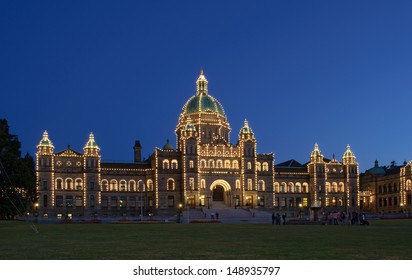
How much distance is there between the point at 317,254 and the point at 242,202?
11508 cm

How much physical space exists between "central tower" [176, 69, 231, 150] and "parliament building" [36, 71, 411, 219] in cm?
23

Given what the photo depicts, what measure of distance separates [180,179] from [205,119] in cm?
1792

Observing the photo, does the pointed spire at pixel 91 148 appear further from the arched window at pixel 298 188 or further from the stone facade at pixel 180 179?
the arched window at pixel 298 188

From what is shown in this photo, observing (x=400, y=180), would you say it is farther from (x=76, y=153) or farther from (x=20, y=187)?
(x=20, y=187)

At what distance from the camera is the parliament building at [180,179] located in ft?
446

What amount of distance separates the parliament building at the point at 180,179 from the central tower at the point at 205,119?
228 mm

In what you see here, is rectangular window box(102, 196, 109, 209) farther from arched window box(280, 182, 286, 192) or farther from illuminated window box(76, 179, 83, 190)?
arched window box(280, 182, 286, 192)

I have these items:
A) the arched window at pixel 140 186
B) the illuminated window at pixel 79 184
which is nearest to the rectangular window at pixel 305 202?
the arched window at pixel 140 186

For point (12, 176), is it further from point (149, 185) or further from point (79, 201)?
point (149, 185)

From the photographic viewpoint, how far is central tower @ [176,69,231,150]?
150 meters

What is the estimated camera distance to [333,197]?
507 feet

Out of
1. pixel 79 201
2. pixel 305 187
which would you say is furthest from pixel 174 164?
pixel 305 187

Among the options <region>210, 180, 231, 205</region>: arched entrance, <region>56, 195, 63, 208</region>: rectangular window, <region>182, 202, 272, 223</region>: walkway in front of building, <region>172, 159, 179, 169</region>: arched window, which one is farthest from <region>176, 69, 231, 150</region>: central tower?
<region>56, 195, 63, 208</region>: rectangular window
